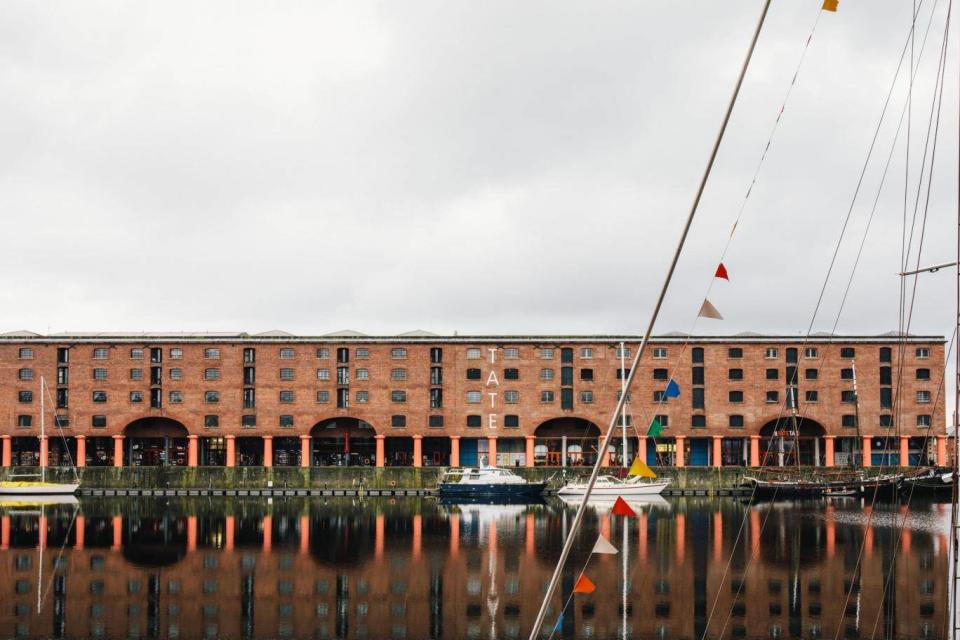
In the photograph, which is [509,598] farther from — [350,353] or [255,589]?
[350,353]

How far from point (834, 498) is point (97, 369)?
61722 millimetres

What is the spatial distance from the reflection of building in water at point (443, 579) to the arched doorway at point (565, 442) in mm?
31136

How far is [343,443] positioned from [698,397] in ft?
104

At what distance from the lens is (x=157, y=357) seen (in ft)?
271

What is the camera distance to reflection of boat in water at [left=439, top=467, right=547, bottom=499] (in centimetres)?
6994

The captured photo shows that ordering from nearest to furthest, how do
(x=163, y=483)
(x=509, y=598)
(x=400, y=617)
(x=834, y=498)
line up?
(x=400, y=617) < (x=509, y=598) < (x=834, y=498) < (x=163, y=483)

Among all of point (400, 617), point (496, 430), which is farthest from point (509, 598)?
point (496, 430)

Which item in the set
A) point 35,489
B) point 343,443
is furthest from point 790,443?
point 35,489

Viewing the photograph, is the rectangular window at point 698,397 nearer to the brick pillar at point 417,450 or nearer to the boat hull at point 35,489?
the brick pillar at point 417,450

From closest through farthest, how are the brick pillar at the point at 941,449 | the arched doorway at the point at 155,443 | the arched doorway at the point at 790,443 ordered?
the brick pillar at the point at 941,449, the arched doorway at the point at 790,443, the arched doorway at the point at 155,443

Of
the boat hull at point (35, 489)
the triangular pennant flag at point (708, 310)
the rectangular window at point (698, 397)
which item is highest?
the triangular pennant flag at point (708, 310)

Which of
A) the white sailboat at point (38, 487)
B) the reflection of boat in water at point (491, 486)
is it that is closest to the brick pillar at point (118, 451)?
the white sailboat at point (38, 487)

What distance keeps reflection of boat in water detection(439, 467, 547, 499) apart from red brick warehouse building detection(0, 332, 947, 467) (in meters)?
9.23

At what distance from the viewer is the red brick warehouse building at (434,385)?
267ft
